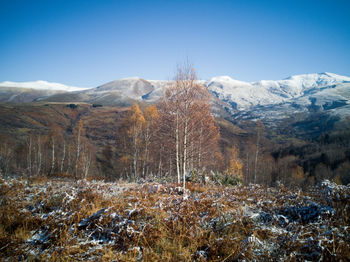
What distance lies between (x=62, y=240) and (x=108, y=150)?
65811 millimetres

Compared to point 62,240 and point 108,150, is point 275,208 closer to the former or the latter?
point 62,240

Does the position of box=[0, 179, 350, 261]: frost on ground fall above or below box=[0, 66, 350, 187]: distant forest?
above

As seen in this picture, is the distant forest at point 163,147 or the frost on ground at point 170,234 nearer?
the frost on ground at point 170,234

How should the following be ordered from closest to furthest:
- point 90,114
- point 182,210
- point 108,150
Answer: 1. point 182,210
2. point 108,150
3. point 90,114

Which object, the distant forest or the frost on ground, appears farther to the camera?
the distant forest

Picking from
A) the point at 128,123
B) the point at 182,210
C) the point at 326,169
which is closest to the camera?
the point at 182,210

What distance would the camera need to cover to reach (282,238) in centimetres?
310

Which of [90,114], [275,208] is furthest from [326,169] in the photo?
[90,114]

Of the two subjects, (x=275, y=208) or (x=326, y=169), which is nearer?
(x=275, y=208)

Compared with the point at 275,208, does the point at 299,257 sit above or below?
above

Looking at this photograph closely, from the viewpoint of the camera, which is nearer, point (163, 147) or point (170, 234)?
point (170, 234)

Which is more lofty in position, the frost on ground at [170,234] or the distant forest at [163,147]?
the frost on ground at [170,234]

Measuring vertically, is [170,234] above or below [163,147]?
above

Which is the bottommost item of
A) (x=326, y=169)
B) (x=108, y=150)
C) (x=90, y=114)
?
(x=326, y=169)
